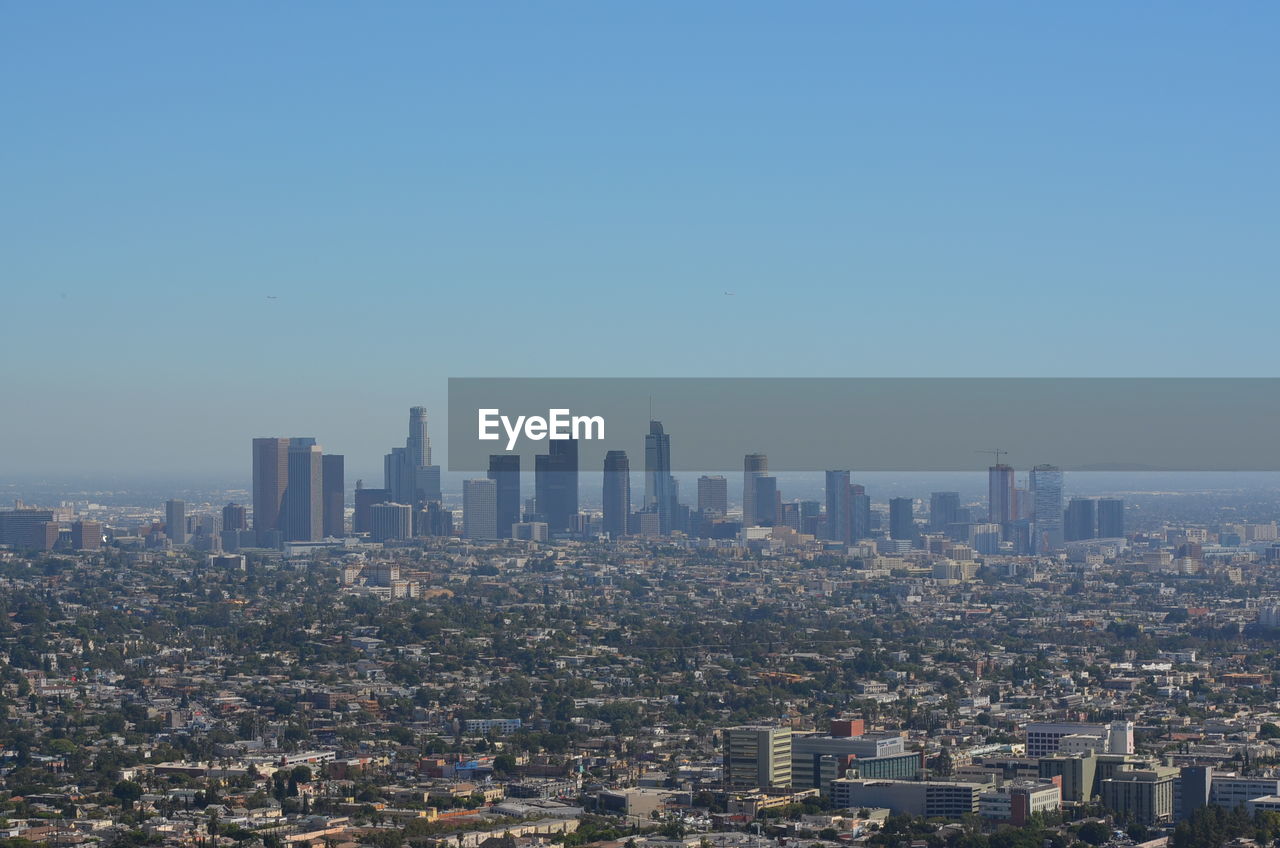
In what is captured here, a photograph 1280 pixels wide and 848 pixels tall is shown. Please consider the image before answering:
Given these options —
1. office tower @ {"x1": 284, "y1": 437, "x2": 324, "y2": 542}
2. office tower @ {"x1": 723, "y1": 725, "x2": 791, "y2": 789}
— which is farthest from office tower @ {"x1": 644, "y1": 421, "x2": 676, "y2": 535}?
office tower @ {"x1": 723, "y1": 725, "x2": 791, "y2": 789}

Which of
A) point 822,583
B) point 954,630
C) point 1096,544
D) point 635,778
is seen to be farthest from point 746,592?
point 635,778

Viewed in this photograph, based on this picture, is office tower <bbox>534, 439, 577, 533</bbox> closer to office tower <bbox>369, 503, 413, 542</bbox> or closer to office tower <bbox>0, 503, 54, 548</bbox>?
office tower <bbox>369, 503, 413, 542</bbox>

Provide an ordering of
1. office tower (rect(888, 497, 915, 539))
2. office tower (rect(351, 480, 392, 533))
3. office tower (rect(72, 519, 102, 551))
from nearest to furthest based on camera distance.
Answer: office tower (rect(72, 519, 102, 551)) → office tower (rect(888, 497, 915, 539)) → office tower (rect(351, 480, 392, 533))

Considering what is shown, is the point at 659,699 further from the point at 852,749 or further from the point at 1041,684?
the point at 852,749

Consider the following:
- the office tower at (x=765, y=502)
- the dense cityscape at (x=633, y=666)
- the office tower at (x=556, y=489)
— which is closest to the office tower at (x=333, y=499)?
the dense cityscape at (x=633, y=666)

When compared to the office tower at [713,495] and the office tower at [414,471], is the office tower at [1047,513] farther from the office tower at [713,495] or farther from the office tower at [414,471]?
the office tower at [414,471]

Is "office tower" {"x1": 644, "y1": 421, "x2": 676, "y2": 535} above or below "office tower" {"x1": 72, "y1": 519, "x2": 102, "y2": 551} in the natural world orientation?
above
